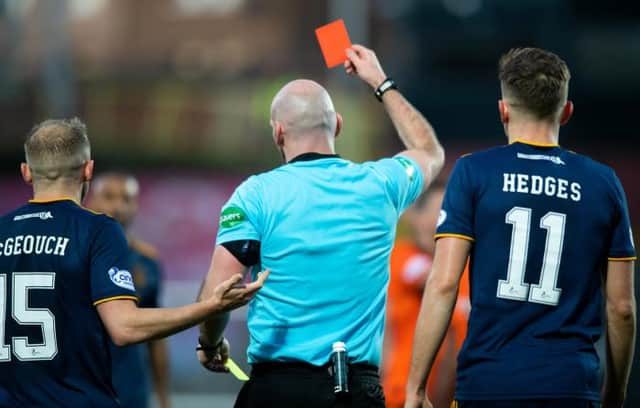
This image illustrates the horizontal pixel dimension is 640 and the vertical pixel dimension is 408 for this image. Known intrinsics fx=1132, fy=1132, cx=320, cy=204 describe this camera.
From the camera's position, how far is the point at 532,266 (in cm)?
464

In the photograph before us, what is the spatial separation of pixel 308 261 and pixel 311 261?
0.01m

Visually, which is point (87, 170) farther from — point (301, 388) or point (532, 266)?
point (532, 266)

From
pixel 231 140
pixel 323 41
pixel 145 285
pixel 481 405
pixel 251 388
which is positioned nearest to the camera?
pixel 481 405

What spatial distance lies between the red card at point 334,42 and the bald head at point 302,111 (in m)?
0.49

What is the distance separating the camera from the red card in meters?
5.74

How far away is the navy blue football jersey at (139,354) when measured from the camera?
7465 millimetres

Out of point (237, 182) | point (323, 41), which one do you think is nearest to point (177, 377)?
point (237, 182)

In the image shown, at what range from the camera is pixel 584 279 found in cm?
469

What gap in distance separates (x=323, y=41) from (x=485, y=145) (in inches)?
730

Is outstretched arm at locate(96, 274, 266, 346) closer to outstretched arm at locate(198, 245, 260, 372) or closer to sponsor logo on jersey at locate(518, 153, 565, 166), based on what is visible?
outstretched arm at locate(198, 245, 260, 372)

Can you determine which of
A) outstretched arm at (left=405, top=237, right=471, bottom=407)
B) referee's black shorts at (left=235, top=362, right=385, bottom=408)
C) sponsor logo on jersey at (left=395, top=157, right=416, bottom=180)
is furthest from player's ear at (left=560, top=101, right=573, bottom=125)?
referee's black shorts at (left=235, top=362, right=385, bottom=408)

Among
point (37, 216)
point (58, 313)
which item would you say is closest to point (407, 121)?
point (37, 216)

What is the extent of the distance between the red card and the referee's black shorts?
1.61m

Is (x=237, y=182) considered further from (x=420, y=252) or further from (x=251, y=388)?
(x=251, y=388)
